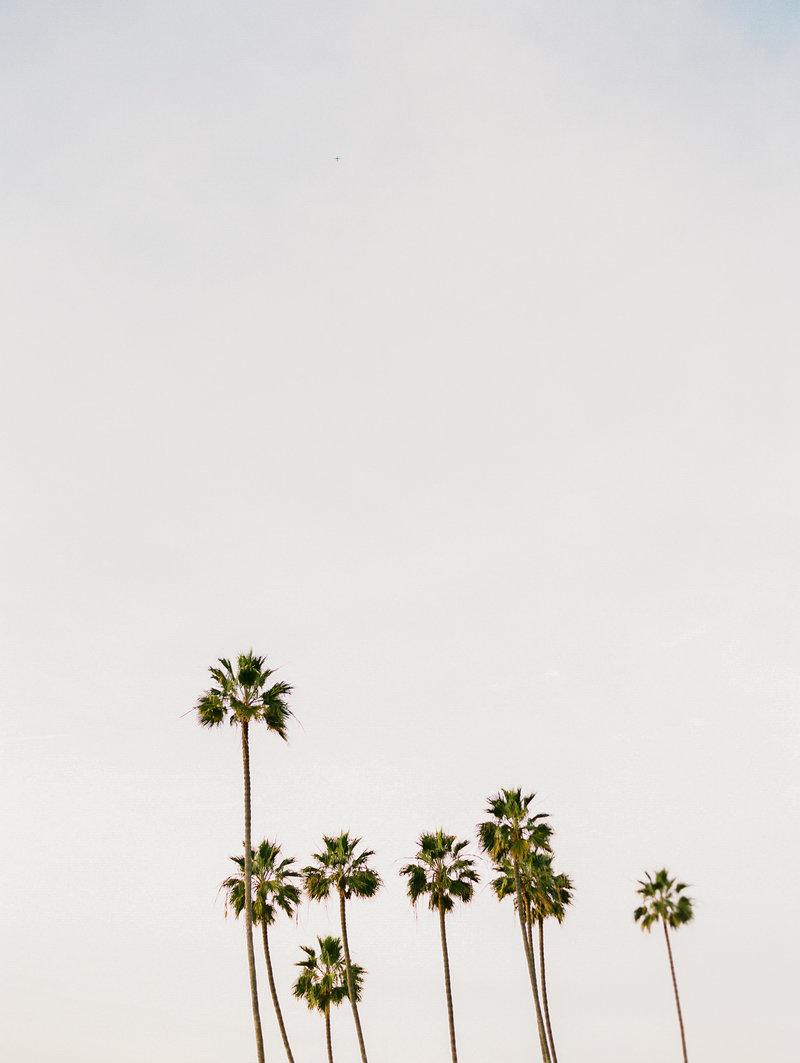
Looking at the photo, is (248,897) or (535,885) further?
(535,885)

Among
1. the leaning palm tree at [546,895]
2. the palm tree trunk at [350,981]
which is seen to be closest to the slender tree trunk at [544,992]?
the leaning palm tree at [546,895]

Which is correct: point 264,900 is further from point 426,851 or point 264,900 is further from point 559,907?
point 559,907

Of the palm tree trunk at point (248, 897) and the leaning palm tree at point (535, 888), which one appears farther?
the leaning palm tree at point (535, 888)

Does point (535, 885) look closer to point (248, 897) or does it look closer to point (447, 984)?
point (447, 984)

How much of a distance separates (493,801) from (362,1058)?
17137mm

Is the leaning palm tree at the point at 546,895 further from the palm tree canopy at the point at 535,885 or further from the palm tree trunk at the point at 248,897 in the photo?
the palm tree trunk at the point at 248,897

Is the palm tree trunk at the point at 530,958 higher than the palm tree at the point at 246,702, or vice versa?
the palm tree at the point at 246,702

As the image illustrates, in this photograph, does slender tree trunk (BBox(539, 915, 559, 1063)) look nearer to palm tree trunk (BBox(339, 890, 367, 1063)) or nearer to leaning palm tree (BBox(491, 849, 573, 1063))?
leaning palm tree (BBox(491, 849, 573, 1063))

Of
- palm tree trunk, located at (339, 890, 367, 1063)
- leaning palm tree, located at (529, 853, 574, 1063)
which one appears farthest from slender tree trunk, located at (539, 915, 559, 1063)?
palm tree trunk, located at (339, 890, 367, 1063)

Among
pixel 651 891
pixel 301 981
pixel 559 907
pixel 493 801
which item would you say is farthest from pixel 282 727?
pixel 651 891

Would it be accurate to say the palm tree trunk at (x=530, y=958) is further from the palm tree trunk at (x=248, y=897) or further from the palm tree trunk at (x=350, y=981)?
the palm tree trunk at (x=248, y=897)

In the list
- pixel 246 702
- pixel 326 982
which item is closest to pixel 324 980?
pixel 326 982

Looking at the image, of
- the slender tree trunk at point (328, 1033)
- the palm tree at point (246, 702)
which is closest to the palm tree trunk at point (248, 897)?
the palm tree at point (246, 702)

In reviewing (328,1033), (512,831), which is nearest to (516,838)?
(512,831)
